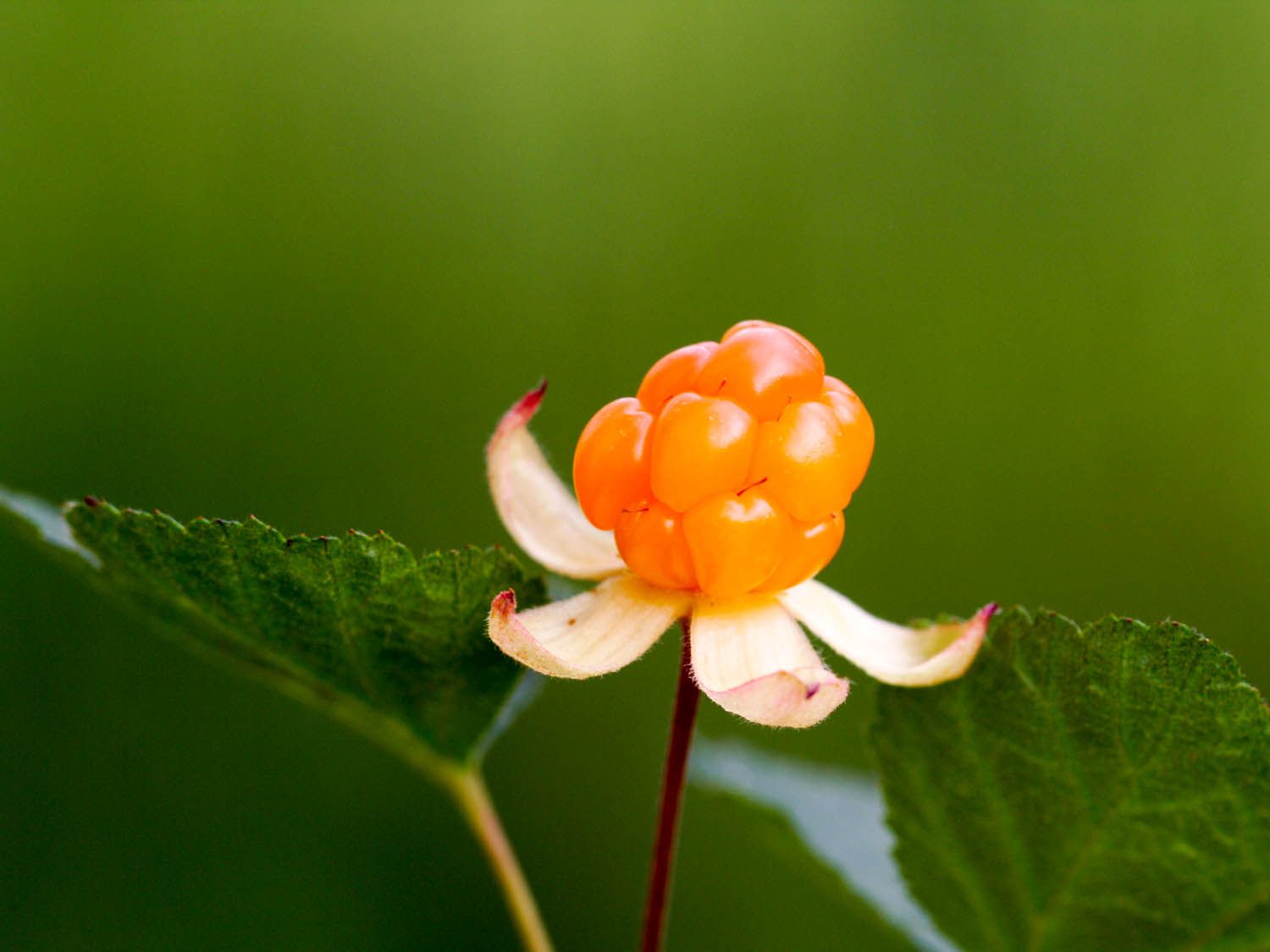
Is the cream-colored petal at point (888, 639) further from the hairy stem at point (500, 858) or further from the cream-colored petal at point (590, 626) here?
the hairy stem at point (500, 858)

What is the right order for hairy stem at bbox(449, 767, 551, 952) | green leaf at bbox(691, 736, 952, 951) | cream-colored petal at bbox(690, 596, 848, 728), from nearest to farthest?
cream-colored petal at bbox(690, 596, 848, 728) → hairy stem at bbox(449, 767, 551, 952) → green leaf at bbox(691, 736, 952, 951)

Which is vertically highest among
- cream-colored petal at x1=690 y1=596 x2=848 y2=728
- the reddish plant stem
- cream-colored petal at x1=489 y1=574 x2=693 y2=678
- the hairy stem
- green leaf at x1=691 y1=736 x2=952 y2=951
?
cream-colored petal at x1=489 y1=574 x2=693 y2=678

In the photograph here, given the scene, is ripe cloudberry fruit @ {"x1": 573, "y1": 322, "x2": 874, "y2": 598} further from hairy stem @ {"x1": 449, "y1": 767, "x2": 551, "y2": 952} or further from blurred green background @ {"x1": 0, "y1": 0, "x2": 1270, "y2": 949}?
blurred green background @ {"x1": 0, "y1": 0, "x2": 1270, "y2": 949}

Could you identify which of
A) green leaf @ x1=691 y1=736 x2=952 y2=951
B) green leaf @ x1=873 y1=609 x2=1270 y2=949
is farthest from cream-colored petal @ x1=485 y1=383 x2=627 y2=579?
green leaf @ x1=691 y1=736 x2=952 y2=951

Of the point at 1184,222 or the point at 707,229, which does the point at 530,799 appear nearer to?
the point at 707,229

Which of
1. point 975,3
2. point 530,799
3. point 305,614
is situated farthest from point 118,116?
point 305,614

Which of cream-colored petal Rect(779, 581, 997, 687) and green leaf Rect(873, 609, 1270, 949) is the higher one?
cream-colored petal Rect(779, 581, 997, 687)

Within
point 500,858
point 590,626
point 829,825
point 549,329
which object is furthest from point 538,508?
point 549,329
